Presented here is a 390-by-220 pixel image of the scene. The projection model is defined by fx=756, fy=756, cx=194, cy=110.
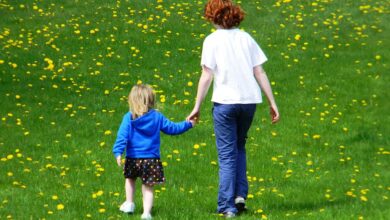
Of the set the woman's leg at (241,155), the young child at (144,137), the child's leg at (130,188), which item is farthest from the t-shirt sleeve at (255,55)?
the child's leg at (130,188)

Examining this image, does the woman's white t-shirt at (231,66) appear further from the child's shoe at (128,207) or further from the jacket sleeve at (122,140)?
the child's shoe at (128,207)

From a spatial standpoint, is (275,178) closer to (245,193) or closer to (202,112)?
(245,193)

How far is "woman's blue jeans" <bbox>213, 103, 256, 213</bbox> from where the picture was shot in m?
7.23

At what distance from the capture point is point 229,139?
288 inches

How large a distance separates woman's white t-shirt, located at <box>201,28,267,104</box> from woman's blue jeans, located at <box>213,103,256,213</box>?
9 centimetres

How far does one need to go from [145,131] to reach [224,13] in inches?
53.3

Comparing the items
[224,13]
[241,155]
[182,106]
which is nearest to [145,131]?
[241,155]

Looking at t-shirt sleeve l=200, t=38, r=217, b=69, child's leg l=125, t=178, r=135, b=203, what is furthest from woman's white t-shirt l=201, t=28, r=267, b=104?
child's leg l=125, t=178, r=135, b=203

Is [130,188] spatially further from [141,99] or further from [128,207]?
[141,99]

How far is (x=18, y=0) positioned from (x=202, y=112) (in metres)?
Result: 8.03

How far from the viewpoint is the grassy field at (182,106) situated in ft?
27.3

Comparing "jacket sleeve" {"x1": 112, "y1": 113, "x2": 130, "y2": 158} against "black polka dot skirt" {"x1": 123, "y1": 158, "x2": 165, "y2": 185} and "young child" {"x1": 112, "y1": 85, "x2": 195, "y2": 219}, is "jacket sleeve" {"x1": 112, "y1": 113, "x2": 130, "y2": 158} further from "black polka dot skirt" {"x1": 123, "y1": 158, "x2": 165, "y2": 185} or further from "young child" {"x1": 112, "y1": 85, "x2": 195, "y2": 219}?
"black polka dot skirt" {"x1": 123, "y1": 158, "x2": 165, "y2": 185}

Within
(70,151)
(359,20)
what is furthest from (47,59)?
(359,20)

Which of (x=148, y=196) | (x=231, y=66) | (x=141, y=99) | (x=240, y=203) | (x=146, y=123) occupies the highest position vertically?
(x=231, y=66)
